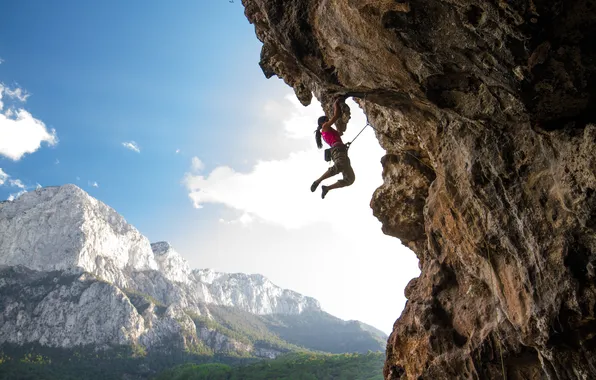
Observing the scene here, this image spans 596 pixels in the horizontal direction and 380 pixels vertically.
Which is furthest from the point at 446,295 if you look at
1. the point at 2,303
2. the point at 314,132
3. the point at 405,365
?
the point at 2,303

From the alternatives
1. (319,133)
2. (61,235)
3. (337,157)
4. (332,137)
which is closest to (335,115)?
(332,137)

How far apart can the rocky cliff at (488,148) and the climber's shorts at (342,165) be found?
46.2 inches

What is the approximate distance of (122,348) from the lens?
303 feet

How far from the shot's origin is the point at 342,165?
8.33 meters

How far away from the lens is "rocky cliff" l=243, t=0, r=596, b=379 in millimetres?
3812

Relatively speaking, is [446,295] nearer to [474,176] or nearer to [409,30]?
[474,176]

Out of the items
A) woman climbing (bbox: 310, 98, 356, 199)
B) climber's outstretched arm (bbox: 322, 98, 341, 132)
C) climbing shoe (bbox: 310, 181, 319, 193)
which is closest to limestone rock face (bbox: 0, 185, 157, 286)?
climbing shoe (bbox: 310, 181, 319, 193)

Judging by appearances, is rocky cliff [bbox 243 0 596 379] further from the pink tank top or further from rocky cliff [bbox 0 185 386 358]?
rocky cliff [bbox 0 185 386 358]

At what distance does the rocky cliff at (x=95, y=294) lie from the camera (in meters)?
93.6

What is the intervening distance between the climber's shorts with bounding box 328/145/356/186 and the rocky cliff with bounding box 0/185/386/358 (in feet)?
349

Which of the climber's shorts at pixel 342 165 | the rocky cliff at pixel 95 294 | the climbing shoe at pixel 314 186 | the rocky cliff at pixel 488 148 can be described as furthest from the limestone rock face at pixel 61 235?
the rocky cliff at pixel 488 148

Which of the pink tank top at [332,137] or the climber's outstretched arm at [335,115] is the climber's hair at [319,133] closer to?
the pink tank top at [332,137]

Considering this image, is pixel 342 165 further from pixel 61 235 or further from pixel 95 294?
pixel 61 235

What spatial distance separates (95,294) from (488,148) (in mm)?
116820
